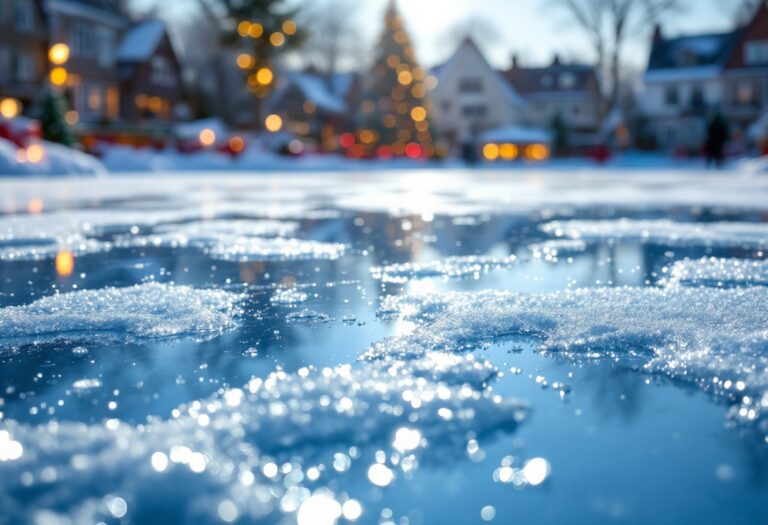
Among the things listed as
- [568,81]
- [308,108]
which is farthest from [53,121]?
[568,81]

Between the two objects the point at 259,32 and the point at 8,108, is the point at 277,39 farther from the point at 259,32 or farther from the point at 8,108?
the point at 8,108

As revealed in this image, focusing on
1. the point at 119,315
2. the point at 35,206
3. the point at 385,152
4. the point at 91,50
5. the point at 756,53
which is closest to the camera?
the point at 119,315

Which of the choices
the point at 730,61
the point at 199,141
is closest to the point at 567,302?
the point at 199,141

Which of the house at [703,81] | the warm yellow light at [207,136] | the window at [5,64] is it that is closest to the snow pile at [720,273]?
the warm yellow light at [207,136]

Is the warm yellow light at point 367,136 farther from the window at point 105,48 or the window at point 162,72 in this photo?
the window at point 105,48

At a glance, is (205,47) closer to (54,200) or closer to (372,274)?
(54,200)

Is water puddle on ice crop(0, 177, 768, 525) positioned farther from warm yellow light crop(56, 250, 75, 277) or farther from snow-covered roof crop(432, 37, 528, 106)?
snow-covered roof crop(432, 37, 528, 106)

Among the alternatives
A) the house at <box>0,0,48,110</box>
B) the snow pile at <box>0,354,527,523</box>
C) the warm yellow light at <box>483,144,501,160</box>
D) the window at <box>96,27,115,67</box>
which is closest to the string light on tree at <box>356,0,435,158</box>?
the warm yellow light at <box>483,144,501,160</box>
